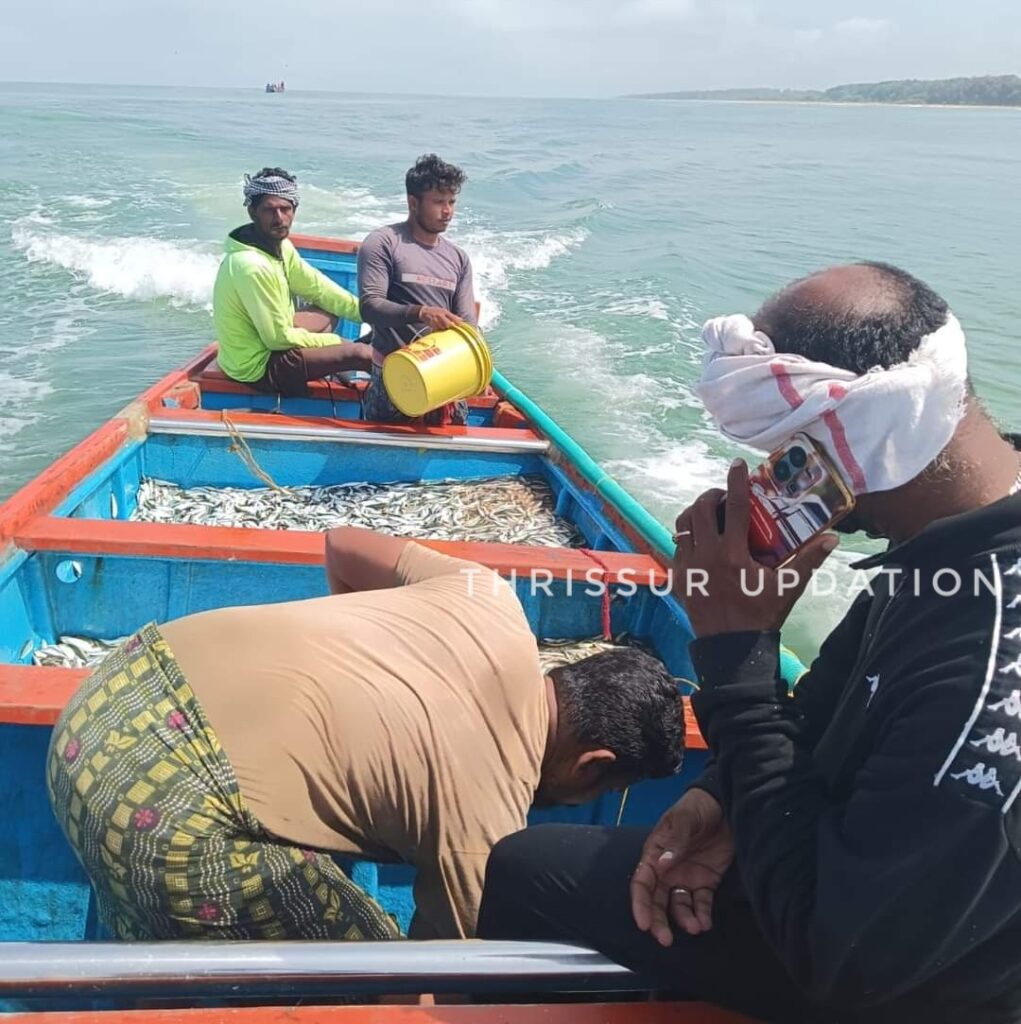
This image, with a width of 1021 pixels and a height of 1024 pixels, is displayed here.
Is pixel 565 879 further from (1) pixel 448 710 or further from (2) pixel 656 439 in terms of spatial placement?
(2) pixel 656 439

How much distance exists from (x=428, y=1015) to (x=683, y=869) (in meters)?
0.59

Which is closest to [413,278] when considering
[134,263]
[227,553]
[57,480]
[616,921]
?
[57,480]

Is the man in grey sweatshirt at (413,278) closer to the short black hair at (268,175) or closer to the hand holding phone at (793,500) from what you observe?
the short black hair at (268,175)

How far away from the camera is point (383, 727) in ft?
6.81

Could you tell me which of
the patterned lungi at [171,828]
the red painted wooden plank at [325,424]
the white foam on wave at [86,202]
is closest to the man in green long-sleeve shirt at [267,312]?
the red painted wooden plank at [325,424]

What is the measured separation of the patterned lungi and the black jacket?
1057 millimetres

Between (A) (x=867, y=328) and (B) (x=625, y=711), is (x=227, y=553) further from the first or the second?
(A) (x=867, y=328)

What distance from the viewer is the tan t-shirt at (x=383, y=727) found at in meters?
2.02

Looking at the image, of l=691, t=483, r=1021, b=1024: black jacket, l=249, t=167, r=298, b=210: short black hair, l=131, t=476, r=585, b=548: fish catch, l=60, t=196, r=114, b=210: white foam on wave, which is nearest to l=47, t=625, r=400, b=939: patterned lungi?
l=691, t=483, r=1021, b=1024: black jacket

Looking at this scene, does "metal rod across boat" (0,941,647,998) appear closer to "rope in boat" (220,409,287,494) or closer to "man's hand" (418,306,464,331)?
"rope in boat" (220,409,287,494)

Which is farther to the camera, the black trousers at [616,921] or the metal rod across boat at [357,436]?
the metal rod across boat at [357,436]

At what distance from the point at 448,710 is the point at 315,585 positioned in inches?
81.2

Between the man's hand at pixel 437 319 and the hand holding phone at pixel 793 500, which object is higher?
the hand holding phone at pixel 793 500

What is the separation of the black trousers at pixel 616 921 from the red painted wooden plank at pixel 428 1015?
0.06 m
